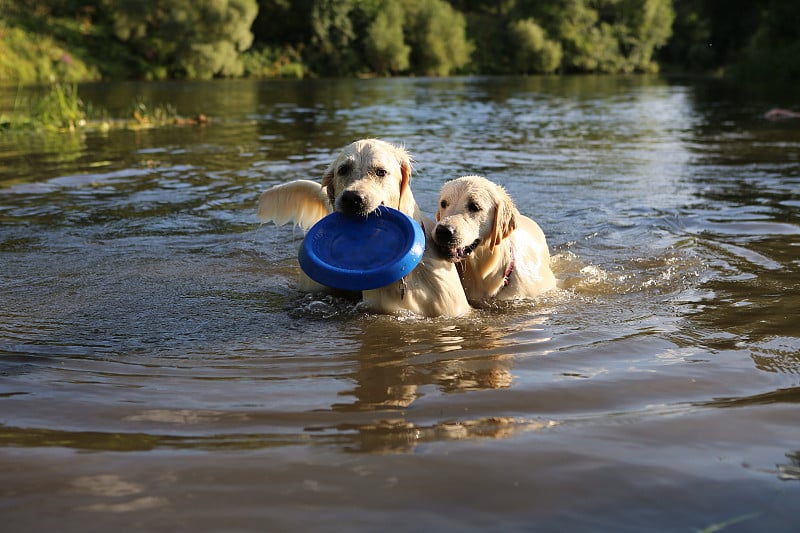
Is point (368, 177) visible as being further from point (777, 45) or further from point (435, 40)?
point (435, 40)

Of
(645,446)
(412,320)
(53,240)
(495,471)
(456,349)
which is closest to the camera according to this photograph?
(495,471)

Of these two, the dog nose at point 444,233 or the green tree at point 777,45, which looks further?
the green tree at point 777,45

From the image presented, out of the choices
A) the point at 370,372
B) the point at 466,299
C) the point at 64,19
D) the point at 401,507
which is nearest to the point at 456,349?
the point at 370,372

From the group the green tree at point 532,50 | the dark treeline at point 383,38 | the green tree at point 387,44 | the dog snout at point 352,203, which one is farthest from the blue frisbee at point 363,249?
the green tree at point 532,50

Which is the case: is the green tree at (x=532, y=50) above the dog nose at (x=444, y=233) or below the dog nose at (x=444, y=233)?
above

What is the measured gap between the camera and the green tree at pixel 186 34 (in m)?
59.1

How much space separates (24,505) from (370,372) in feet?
7.49

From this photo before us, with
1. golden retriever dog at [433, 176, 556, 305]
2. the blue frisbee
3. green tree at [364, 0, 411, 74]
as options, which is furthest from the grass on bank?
green tree at [364, 0, 411, 74]

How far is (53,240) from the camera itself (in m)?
9.21

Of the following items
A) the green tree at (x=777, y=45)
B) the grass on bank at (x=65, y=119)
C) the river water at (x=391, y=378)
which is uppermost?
the green tree at (x=777, y=45)

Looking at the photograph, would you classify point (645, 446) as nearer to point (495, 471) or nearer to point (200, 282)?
point (495, 471)

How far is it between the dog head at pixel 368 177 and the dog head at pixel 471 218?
0.42 metres

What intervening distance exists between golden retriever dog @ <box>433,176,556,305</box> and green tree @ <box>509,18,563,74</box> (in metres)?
77.1

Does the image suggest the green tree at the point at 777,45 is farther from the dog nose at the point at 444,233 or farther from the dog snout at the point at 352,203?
the dog snout at the point at 352,203
